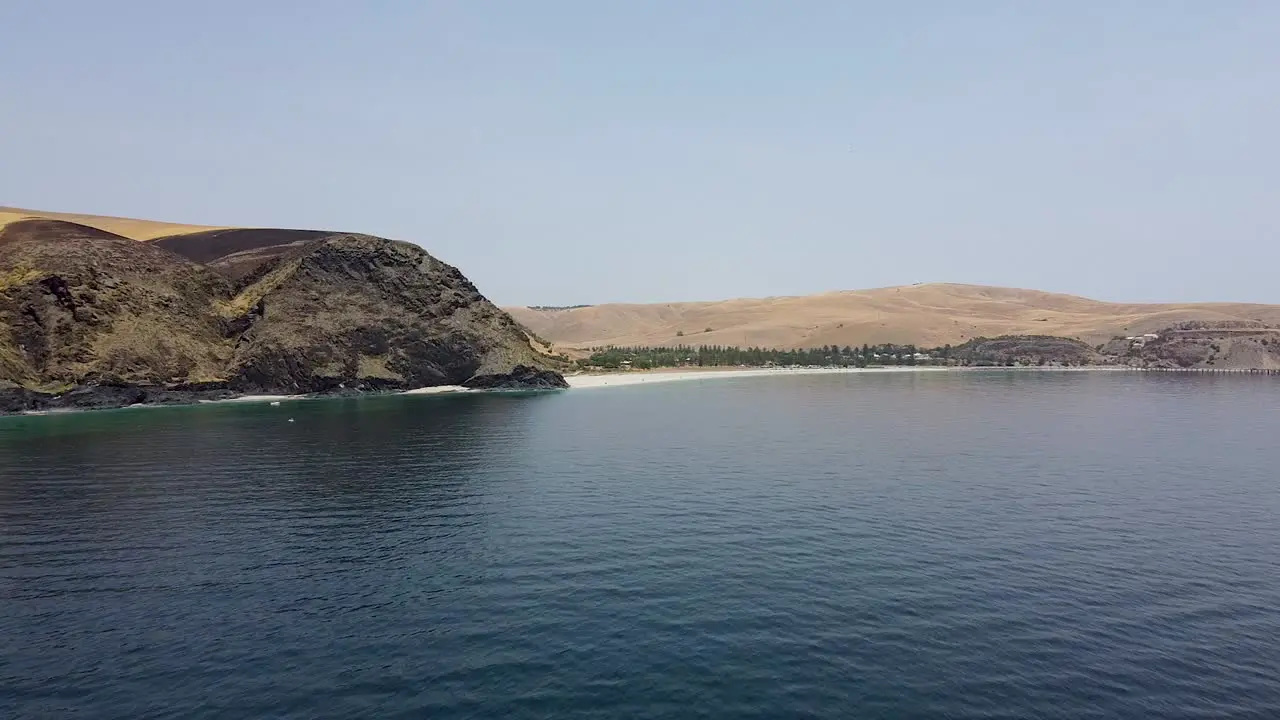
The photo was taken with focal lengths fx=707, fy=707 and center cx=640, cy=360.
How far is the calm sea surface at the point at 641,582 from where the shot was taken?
27.1 meters

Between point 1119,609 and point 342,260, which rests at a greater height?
point 342,260

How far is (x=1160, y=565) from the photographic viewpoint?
134 feet

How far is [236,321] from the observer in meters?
172

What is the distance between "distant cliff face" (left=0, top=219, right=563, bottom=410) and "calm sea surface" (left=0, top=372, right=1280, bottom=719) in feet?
238

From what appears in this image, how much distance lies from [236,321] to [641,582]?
549 feet

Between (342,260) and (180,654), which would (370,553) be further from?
(342,260)

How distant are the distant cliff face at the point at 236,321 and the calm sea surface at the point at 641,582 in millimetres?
72581

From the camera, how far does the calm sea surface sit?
27062 millimetres

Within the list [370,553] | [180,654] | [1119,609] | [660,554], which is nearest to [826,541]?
[660,554]

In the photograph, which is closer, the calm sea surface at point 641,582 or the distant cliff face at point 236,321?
the calm sea surface at point 641,582

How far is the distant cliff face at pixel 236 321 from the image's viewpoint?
141 metres

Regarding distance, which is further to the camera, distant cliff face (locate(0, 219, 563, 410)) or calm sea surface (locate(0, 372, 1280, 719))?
distant cliff face (locate(0, 219, 563, 410))

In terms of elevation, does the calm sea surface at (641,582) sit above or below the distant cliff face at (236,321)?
below

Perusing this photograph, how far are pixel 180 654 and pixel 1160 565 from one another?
167ft
